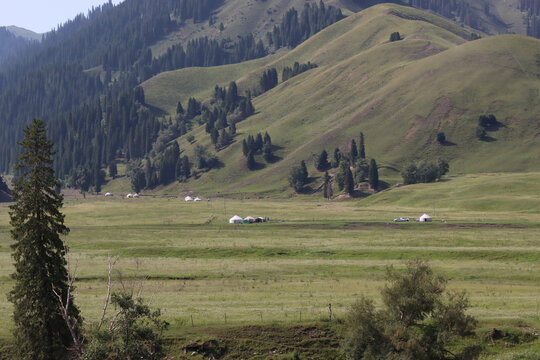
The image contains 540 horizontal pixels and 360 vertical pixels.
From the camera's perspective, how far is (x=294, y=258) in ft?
261

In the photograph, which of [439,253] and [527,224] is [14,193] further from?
[527,224]

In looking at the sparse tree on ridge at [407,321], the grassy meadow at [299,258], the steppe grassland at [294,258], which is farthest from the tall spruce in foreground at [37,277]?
the sparse tree on ridge at [407,321]

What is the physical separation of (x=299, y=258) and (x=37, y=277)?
4949cm

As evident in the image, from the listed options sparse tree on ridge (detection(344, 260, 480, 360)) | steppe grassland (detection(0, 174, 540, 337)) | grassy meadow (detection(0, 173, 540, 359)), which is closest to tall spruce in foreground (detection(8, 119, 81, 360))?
grassy meadow (detection(0, 173, 540, 359))

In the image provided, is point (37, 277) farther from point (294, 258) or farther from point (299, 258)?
point (299, 258)

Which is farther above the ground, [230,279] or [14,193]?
[14,193]

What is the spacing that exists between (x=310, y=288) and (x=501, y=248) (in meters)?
36.5

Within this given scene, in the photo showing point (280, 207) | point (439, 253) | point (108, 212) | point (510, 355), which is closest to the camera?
point (510, 355)

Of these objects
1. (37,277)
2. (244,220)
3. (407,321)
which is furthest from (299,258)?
(244,220)

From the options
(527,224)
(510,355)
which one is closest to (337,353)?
(510,355)

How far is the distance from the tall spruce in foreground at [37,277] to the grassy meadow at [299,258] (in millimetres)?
5193

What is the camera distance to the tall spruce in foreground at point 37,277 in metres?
33.7

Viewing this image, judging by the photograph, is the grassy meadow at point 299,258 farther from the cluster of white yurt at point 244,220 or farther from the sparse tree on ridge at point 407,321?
the sparse tree on ridge at point 407,321

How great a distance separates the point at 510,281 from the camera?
200 feet
